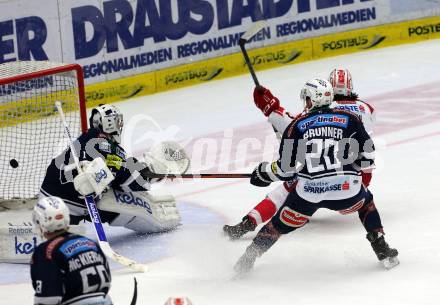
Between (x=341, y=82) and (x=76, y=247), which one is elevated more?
(x=341, y=82)

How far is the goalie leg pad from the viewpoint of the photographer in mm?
8062

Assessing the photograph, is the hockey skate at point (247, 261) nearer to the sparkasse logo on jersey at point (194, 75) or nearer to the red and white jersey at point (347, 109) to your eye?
the red and white jersey at point (347, 109)

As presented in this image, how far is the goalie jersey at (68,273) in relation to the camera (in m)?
5.16

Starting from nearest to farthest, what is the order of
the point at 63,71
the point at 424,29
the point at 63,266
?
the point at 63,266
the point at 63,71
the point at 424,29

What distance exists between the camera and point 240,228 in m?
7.98

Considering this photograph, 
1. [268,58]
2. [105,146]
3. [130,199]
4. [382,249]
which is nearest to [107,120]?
[105,146]

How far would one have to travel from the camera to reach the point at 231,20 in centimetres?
1316

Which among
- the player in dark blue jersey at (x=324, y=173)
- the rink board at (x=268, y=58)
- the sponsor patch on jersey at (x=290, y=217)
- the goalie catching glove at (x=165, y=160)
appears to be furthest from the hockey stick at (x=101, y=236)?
the rink board at (x=268, y=58)

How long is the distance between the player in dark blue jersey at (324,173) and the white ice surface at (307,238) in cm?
26

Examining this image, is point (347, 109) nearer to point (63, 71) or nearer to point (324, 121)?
point (324, 121)

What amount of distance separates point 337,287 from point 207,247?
1.22 metres

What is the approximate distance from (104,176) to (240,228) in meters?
0.99

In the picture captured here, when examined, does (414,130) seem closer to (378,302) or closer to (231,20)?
(231,20)

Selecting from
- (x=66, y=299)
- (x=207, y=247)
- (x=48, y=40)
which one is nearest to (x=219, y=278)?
(x=207, y=247)
